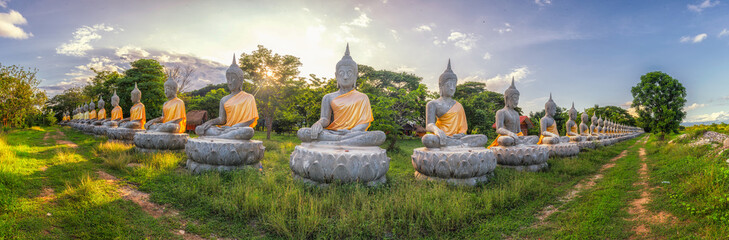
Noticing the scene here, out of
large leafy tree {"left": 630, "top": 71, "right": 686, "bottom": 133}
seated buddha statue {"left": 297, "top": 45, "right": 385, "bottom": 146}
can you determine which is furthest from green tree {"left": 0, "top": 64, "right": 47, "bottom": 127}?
large leafy tree {"left": 630, "top": 71, "right": 686, "bottom": 133}

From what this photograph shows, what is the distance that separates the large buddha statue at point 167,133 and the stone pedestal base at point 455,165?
7299 millimetres

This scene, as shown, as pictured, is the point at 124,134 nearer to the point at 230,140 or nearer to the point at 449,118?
the point at 230,140

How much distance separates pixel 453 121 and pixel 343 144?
2938mm

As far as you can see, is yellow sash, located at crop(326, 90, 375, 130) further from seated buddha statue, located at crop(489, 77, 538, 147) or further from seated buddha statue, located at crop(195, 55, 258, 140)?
seated buddha statue, located at crop(489, 77, 538, 147)

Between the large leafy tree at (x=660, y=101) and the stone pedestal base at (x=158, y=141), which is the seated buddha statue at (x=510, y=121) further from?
the large leafy tree at (x=660, y=101)

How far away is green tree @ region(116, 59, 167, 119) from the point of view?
2273 cm

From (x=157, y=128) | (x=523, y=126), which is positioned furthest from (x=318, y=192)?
(x=523, y=126)

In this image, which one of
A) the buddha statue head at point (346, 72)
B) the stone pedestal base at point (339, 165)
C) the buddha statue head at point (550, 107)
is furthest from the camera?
the buddha statue head at point (550, 107)

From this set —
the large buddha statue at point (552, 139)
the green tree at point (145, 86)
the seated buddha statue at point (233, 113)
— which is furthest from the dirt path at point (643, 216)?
the green tree at point (145, 86)

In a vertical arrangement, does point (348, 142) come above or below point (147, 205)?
above

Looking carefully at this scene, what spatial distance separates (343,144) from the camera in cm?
595

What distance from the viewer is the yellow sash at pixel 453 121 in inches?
285

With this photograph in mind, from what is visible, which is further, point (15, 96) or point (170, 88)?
point (15, 96)

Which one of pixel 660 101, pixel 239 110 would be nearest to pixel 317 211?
pixel 239 110
